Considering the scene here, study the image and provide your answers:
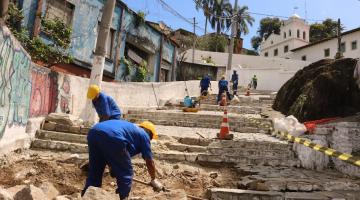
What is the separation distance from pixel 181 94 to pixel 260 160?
1260 centimetres

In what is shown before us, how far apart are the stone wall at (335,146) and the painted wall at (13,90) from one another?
5664 millimetres

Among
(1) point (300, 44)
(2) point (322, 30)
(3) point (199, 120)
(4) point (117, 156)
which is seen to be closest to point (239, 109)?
(3) point (199, 120)

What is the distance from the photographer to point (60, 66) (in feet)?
45.6

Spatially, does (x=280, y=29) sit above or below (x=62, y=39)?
above

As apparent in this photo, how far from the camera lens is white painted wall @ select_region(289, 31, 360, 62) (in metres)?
37.7

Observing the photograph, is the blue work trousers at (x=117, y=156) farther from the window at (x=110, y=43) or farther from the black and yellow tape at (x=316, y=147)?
the window at (x=110, y=43)

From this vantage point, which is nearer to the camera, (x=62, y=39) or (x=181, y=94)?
(x=62, y=39)

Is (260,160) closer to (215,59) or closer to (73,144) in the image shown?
(73,144)

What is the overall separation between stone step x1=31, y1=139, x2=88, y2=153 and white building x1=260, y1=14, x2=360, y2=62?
3749 centimetres

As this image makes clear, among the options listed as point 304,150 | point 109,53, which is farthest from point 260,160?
point 109,53

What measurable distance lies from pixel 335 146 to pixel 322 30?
51434 millimetres

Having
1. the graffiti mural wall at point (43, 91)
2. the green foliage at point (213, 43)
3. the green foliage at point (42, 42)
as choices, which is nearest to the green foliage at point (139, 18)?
the green foliage at point (42, 42)

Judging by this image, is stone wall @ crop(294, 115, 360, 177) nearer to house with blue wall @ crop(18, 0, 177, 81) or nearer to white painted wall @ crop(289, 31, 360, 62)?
house with blue wall @ crop(18, 0, 177, 81)

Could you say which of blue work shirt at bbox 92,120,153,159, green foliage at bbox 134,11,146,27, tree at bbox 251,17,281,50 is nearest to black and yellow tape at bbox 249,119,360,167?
blue work shirt at bbox 92,120,153,159
